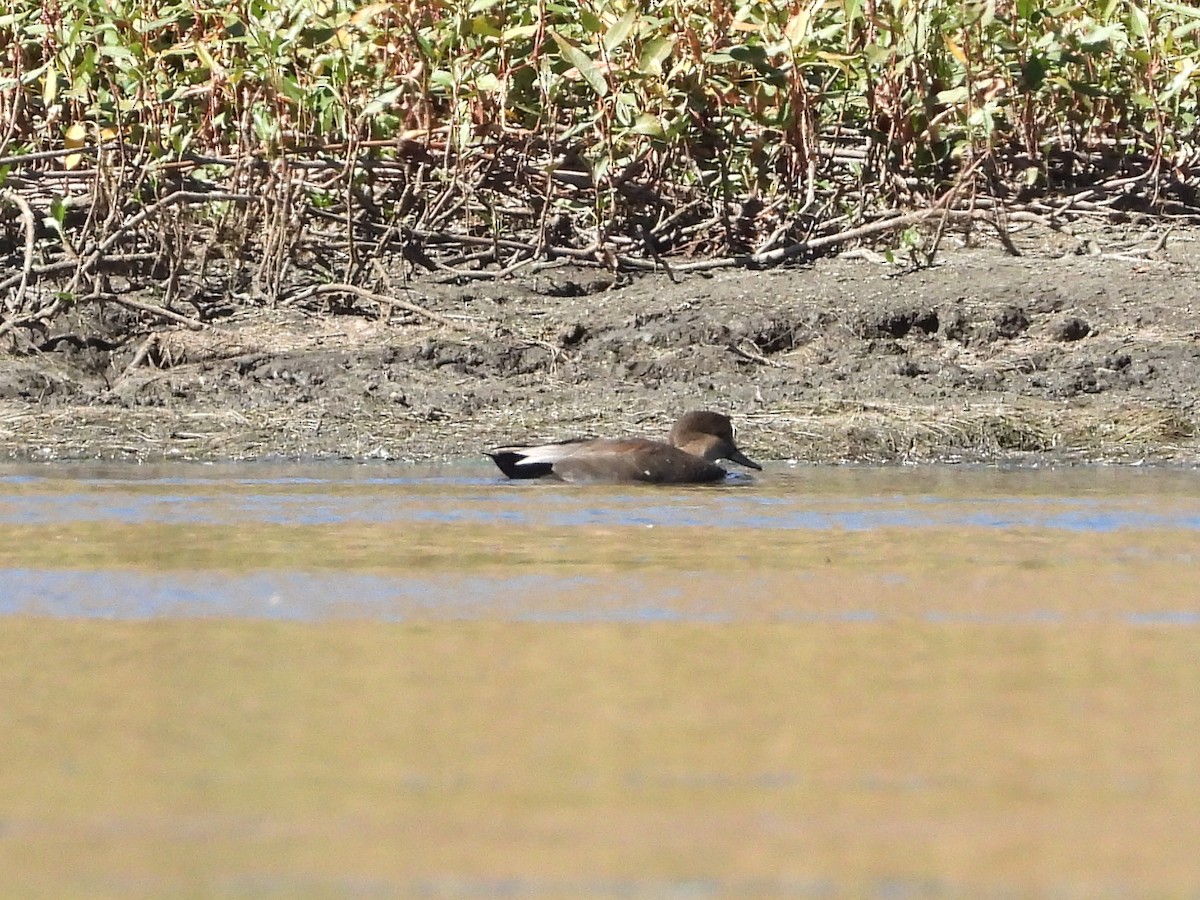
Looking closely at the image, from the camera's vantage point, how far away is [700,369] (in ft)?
29.7

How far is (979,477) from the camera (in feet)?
24.7

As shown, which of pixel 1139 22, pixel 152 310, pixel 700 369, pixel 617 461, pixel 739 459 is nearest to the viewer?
pixel 617 461

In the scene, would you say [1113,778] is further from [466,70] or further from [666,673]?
[466,70]

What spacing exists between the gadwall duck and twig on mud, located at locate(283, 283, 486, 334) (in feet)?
6.00

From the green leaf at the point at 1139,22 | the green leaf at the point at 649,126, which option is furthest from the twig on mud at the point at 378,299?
the green leaf at the point at 1139,22

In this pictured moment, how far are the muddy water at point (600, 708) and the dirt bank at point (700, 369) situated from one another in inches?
84.7

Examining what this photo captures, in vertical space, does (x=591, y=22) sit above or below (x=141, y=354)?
above

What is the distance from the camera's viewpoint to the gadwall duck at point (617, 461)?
752cm

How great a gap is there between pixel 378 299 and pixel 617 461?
2430 mm

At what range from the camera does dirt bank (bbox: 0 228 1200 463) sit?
8.32 metres

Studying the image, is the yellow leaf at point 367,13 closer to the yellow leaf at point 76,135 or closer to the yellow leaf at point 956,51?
the yellow leaf at point 76,135

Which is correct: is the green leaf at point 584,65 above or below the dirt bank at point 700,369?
above

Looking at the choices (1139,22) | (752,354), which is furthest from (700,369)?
(1139,22)

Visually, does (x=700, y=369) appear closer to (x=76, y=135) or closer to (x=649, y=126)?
(x=649, y=126)
